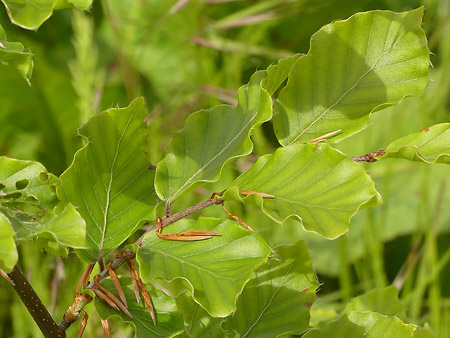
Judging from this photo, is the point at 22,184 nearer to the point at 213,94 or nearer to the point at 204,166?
the point at 204,166

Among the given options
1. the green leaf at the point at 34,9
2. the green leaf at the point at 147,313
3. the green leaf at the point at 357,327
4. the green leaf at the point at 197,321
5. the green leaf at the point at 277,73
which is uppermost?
the green leaf at the point at 34,9

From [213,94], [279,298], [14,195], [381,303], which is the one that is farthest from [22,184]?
[213,94]

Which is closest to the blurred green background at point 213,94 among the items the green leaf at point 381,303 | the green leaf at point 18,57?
the green leaf at point 381,303

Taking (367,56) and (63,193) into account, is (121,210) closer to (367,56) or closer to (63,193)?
(63,193)

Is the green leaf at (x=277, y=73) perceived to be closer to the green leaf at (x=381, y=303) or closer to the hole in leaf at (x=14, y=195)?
the hole in leaf at (x=14, y=195)

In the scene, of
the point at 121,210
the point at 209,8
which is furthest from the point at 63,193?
the point at 209,8

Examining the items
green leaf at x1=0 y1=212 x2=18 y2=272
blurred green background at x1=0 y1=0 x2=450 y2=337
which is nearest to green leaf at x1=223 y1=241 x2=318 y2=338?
green leaf at x1=0 y1=212 x2=18 y2=272
